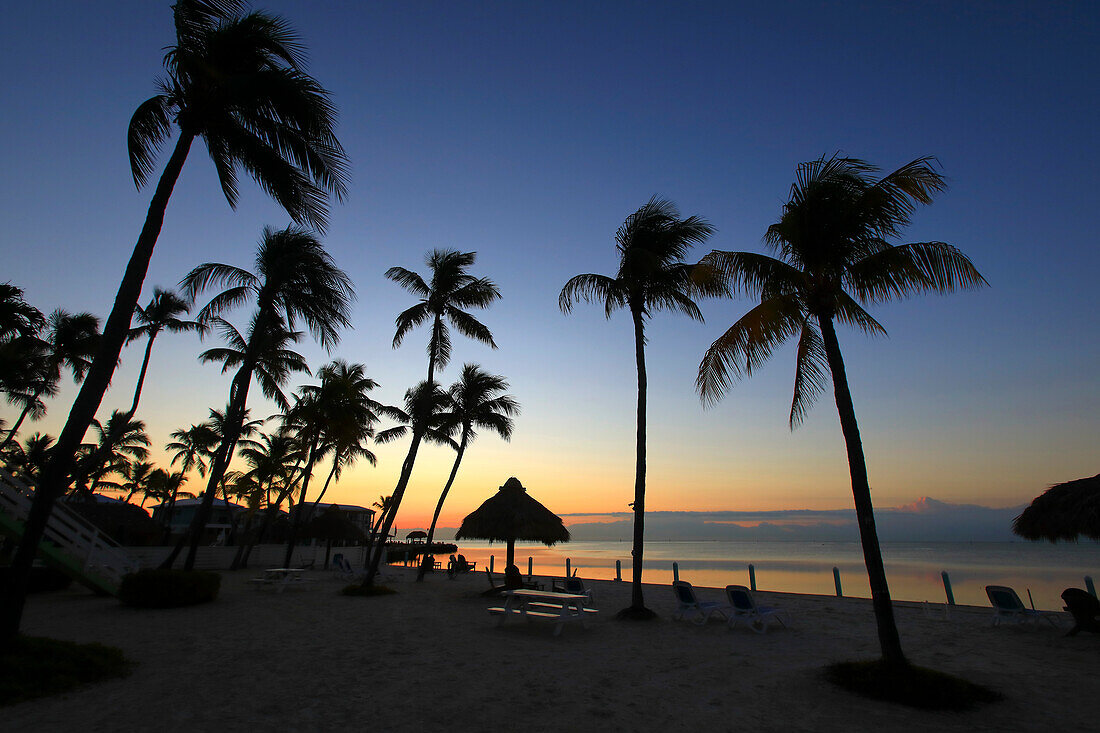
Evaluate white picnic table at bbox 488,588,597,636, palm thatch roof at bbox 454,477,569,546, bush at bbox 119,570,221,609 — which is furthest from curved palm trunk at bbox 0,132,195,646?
palm thatch roof at bbox 454,477,569,546

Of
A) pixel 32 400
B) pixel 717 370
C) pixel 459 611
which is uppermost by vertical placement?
pixel 32 400

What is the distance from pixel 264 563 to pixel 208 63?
24.4 meters

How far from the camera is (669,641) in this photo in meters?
9.14

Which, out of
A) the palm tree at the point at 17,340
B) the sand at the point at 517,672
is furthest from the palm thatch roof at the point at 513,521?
the palm tree at the point at 17,340

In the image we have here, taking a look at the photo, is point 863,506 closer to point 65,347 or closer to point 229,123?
point 229,123

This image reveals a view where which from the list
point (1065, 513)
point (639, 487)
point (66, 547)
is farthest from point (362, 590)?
point (1065, 513)

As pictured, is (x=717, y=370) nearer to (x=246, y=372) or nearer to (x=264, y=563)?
(x=246, y=372)

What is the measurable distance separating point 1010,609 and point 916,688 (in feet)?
21.5

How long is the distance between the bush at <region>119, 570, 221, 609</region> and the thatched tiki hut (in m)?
7.52

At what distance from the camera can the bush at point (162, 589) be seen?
37.0 feet

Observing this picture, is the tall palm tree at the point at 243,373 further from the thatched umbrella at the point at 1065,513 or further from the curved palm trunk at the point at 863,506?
the thatched umbrella at the point at 1065,513

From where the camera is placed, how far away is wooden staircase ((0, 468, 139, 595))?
35.8 ft

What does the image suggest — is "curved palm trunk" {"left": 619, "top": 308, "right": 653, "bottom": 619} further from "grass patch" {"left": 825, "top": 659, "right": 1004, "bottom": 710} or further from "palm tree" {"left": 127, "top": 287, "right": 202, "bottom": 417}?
"palm tree" {"left": 127, "top": 287, "right": 202, "bottom": 417}

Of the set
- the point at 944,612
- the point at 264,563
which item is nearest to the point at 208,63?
the point at 944,612
